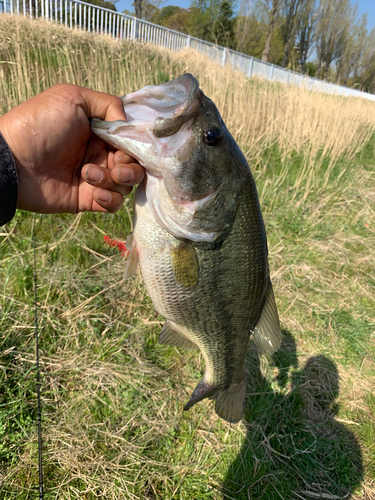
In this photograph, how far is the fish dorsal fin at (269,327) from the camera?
5.45 ft

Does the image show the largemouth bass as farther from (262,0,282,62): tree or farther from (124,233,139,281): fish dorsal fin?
(262,0,282,62): tree

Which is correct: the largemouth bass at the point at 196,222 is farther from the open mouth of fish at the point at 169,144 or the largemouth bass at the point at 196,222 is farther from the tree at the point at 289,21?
the tree at the point at 289,21

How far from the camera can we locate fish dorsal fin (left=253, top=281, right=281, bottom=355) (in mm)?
1660

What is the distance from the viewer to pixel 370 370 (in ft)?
10.2

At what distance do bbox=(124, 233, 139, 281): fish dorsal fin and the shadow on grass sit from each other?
1.66 metres

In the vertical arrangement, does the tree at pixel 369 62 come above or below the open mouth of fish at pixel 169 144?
above

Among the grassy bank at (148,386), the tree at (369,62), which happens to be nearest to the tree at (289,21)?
the tree at (369,62)

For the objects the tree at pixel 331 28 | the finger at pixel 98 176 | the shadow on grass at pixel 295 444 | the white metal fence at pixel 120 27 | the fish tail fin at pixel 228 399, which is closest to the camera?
the finger at pixel 98 176

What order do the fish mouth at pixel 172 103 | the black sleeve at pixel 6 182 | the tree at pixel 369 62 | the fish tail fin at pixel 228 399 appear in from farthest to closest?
the tree at pixel 369 62, the fish tail fin at pixel 228 399, the black sleeve at pixel 6 182, the fish mouth at pixel 172 103

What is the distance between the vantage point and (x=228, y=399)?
70.9 inches

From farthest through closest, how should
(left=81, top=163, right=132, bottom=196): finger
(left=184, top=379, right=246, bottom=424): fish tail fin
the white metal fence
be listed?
the white metal fence
(left=184, top=379, right=246, bottom=424): fish tail fin
(left=81, top=163, right=132, bottom=196): finger

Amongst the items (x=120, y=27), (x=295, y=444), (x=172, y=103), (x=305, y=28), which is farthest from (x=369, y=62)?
(x=172, y=103)

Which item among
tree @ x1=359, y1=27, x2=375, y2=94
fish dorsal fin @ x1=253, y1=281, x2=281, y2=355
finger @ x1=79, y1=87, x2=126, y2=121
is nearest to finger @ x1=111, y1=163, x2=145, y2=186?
finger @ x1=79, y1=87, x2=126, y2=121

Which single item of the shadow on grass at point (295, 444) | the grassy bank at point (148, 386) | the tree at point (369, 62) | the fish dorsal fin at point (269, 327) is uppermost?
the tree at point (369, 62)
